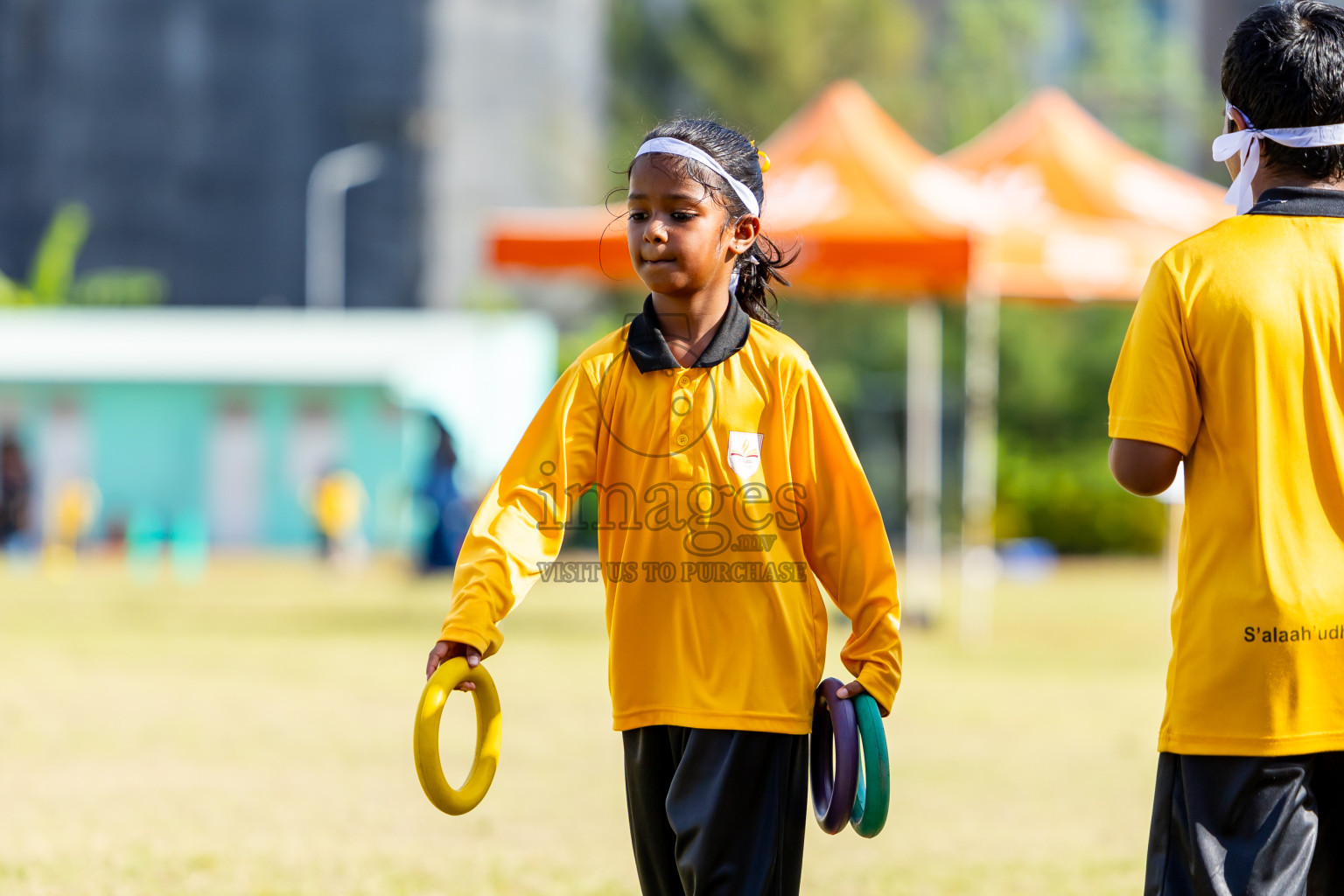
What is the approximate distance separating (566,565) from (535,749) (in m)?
3.57

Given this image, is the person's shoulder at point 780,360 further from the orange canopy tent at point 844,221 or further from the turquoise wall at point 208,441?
the turquoise wall at point 208,441

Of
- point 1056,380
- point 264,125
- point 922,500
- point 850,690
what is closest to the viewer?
point 850,690

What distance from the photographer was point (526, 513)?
10.6ft

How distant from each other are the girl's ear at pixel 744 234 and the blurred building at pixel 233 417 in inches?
803

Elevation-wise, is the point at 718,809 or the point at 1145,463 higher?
the point at 1145,463

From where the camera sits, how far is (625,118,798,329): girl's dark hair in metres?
3.29

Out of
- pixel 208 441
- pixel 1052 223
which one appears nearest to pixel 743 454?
pixel 1052 223

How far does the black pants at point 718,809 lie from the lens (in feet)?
10.2

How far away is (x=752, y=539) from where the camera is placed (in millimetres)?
3186

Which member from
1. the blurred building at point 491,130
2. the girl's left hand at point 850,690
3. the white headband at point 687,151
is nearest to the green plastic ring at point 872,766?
the girl's left hand at point 850,690

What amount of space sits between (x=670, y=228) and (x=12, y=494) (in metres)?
21.3

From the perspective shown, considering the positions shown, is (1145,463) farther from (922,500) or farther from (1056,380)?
(1056,380)

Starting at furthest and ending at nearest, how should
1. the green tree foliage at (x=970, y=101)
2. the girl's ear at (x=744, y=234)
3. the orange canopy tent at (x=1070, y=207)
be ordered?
the green tree foliage at (x=970, y=101)
the orange canopy tent at (x=1070, y=207)
the girl's ear at (x=744, y=234)

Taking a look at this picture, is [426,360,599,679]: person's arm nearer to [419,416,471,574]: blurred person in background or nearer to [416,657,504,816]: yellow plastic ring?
[416,657,504,816]: yellow plastic ring
